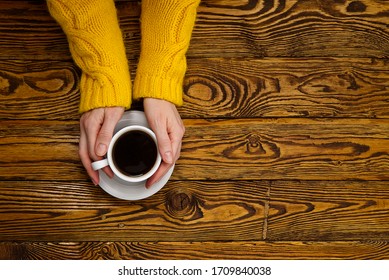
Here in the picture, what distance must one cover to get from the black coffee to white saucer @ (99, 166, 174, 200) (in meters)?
0.06

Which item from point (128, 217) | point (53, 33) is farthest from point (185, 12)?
point (128, 217)

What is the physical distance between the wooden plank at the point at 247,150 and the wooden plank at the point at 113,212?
29 mm

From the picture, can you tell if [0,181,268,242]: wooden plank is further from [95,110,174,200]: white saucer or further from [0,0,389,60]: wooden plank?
[0,0,389,60]: wooden plank

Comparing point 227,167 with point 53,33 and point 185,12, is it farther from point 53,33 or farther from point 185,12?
point 53,33

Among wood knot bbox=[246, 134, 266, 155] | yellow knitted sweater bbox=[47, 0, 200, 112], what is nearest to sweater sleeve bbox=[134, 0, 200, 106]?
yellow knitted sweater bbox=[47, 0, 200, 112]

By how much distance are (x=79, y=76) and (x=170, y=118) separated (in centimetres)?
27

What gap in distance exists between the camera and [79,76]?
1117 millimetres

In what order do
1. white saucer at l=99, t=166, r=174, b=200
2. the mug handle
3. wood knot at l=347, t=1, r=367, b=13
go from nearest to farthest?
the mug handle
white saucer at l=99, t=166, r=174, b=200
wood knot at l=347, t=1, r=367, b=13

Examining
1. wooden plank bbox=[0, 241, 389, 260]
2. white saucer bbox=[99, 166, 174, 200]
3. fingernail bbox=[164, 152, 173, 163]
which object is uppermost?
fingernail bbox=[164, 152, 173, 163]

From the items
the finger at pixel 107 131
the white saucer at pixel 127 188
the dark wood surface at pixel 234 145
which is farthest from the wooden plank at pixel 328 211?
the finger at pixel 107 131

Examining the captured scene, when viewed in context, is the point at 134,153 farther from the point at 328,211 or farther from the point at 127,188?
the point at 328,211

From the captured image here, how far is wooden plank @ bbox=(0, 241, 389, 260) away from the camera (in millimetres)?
1112

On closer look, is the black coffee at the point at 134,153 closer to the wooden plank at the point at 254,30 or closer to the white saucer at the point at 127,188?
the white saucer at the point at 127,188

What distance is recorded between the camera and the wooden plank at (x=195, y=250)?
111 cm
